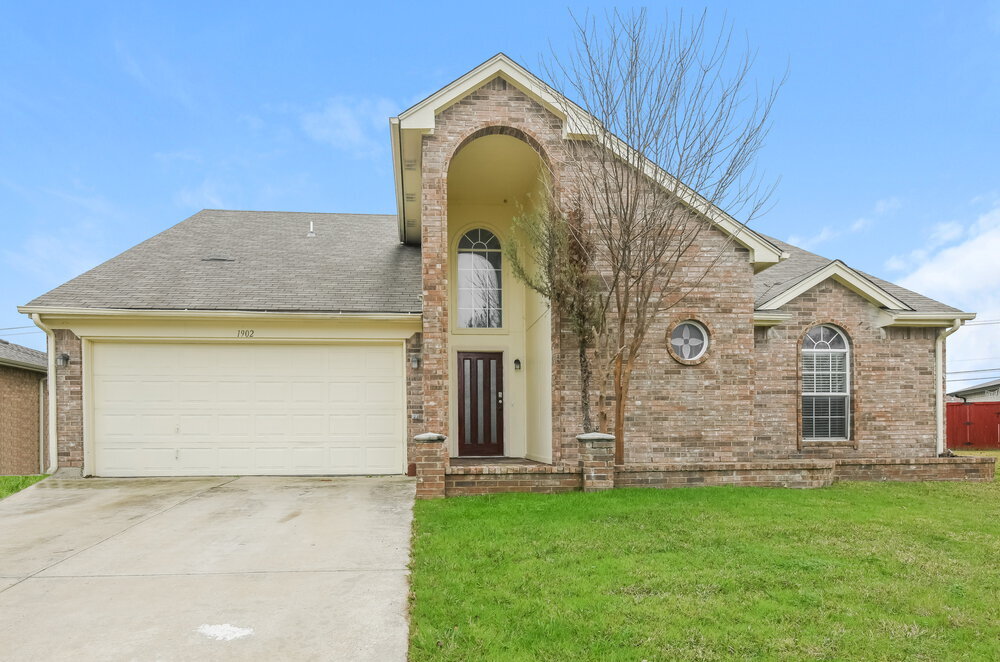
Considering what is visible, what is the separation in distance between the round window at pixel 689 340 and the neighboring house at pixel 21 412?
1346 centimetres

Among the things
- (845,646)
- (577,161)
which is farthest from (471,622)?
(577,161)

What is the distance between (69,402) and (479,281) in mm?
7385

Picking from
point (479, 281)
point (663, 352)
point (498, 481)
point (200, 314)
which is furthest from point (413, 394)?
point (663, 352)

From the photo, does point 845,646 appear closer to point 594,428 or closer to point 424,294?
point 594,428

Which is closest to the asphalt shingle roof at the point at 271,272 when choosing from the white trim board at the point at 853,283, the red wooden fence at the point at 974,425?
the white trim board at the point at 853,283

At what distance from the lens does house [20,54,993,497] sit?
374 inches

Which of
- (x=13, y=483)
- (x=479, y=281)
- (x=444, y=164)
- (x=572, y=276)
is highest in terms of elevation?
(x=444, y=164)

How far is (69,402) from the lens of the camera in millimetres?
10039

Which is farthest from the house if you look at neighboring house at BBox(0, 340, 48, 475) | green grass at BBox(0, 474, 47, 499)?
neighboring house at BBox(0, 340, 48, 475)

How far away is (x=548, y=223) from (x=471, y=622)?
21.4 ft

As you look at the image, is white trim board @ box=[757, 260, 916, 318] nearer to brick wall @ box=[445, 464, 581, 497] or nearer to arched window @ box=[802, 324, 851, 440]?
arched window @ box=[802, 324, 851, 440]

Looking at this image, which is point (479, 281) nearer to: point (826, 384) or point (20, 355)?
point (826, 384)

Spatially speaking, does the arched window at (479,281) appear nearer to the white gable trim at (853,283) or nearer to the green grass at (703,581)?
the green grass at (703,581)

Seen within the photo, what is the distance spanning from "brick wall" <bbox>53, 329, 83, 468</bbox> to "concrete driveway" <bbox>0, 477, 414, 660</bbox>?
4.42ft
